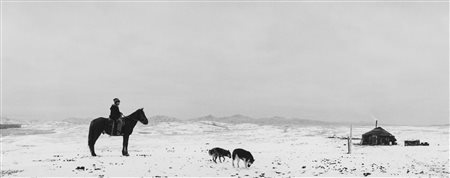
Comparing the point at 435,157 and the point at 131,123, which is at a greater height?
the point at 131,123

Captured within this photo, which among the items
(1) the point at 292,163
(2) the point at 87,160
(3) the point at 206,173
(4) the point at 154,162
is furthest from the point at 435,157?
(2) the point at 87,160

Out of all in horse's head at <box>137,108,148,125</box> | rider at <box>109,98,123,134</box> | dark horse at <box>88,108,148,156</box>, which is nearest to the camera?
rider at <box>109,98,123,134</box>

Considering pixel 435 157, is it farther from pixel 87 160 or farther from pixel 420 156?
pixel 87 160

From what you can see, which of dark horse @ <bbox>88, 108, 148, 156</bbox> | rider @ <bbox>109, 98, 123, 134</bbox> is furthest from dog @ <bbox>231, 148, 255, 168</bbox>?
rider @ <bbox>109, 98, 123, 134</bbox>

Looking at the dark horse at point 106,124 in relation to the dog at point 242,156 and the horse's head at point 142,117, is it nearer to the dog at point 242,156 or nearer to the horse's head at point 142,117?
the horse's head at point 142,117

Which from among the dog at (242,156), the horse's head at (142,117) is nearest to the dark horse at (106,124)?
the horse's head at (142,117)

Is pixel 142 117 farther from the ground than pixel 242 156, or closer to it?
farther from the ground

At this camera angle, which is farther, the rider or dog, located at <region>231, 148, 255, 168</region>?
the rider

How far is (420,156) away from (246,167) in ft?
58.9

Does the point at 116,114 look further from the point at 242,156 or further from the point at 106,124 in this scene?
the point at 242,156

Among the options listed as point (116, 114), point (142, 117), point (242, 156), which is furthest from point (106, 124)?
point (242, 156)

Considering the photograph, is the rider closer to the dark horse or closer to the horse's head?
the dark horse

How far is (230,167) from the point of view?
23.8 meters

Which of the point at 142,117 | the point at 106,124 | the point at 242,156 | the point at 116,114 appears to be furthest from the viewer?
the point at 142,117
